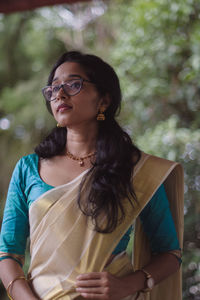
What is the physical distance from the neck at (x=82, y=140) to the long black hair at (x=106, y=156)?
0.03m

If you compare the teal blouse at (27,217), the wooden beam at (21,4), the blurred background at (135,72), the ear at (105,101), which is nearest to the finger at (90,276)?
the teal blouse at (27,217)

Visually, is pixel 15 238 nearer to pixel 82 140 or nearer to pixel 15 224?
pixel 15 224

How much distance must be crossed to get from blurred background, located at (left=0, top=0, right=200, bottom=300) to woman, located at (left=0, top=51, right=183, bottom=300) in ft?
1.87

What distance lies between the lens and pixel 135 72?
131 inches

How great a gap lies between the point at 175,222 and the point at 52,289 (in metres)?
0.55

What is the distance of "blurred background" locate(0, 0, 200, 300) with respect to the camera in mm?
2725

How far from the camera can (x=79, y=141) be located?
1378 mm

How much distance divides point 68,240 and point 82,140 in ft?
1.26

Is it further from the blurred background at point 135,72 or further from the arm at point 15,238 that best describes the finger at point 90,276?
the blurred background at point 135,72

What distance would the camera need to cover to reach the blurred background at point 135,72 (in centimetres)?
272

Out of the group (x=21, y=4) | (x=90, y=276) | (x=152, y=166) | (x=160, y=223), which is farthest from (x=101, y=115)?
(x=21, y=4)

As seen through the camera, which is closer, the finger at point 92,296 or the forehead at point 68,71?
the finger at point 92,296

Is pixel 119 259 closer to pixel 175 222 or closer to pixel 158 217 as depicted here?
pixel 158 217

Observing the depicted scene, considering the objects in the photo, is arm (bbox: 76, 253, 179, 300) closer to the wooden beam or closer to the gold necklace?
the gold necklace
